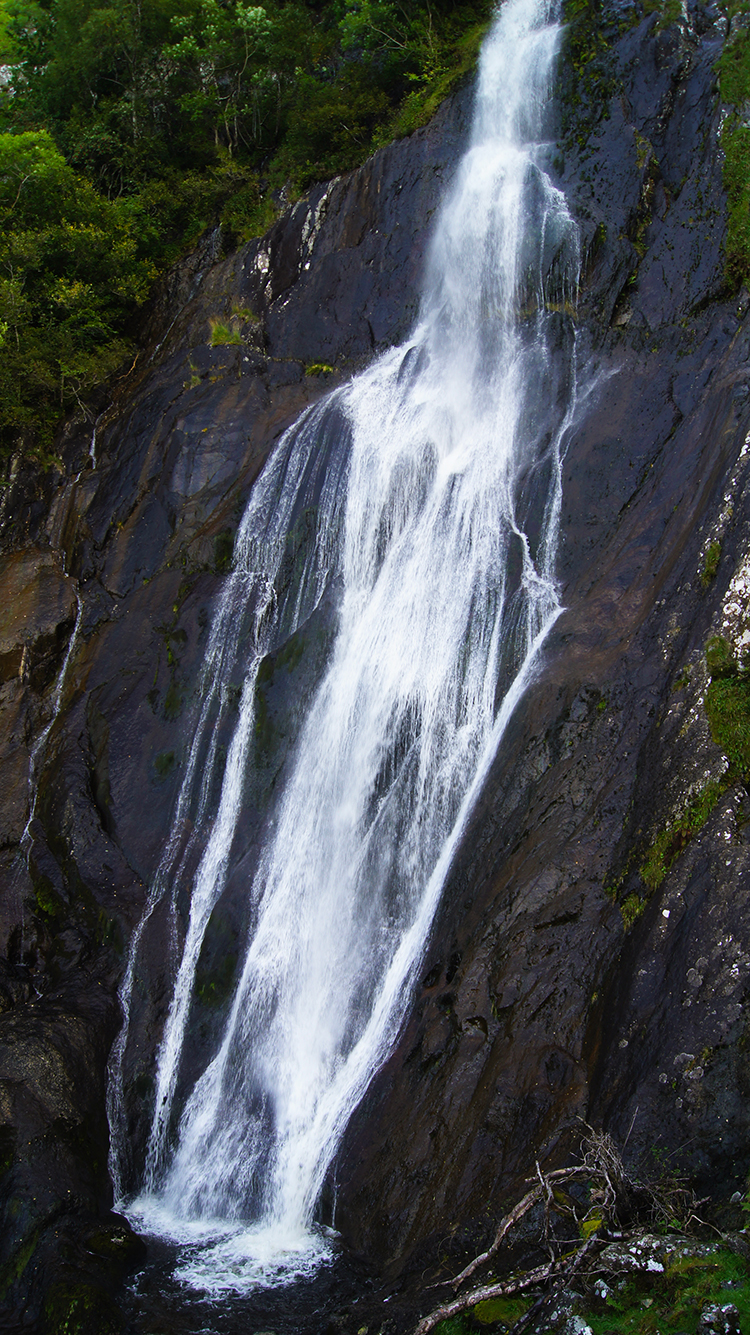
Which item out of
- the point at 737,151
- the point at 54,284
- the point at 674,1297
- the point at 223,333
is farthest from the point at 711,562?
the point at 54,284

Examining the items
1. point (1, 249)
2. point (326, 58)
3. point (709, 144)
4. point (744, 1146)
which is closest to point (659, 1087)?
point (744, 1146)

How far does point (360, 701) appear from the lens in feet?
36.6

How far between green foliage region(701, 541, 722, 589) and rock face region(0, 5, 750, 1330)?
35mm

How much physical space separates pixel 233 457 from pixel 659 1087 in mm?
11104

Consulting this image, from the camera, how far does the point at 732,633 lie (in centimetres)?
786

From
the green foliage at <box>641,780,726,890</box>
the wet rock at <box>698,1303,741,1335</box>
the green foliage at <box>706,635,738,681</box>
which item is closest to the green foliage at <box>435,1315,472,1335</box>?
the wet rock at <box>698,1303,741,1335</box>

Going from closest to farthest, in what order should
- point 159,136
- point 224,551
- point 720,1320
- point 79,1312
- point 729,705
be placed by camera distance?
point 720,1320 < point 79,1312 < point 729,705 < point 224,551 < point 159,136

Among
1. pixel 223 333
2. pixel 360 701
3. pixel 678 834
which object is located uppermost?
pixel 223 333

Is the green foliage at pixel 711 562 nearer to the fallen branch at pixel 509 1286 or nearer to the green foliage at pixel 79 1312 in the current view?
the fallen branch at pixel 509 1286

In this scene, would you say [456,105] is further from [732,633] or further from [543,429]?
[732,633]

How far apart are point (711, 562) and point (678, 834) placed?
2.93 m

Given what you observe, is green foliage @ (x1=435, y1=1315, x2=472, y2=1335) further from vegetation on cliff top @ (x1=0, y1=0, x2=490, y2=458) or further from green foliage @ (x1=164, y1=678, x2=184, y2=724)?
vegetation on cliff top @ (x1=0, y1=0, x2=490, y2=458)

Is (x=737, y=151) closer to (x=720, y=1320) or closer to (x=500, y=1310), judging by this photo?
(x=720, y=1320)

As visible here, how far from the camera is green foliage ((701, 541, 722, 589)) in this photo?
28.3 ft
